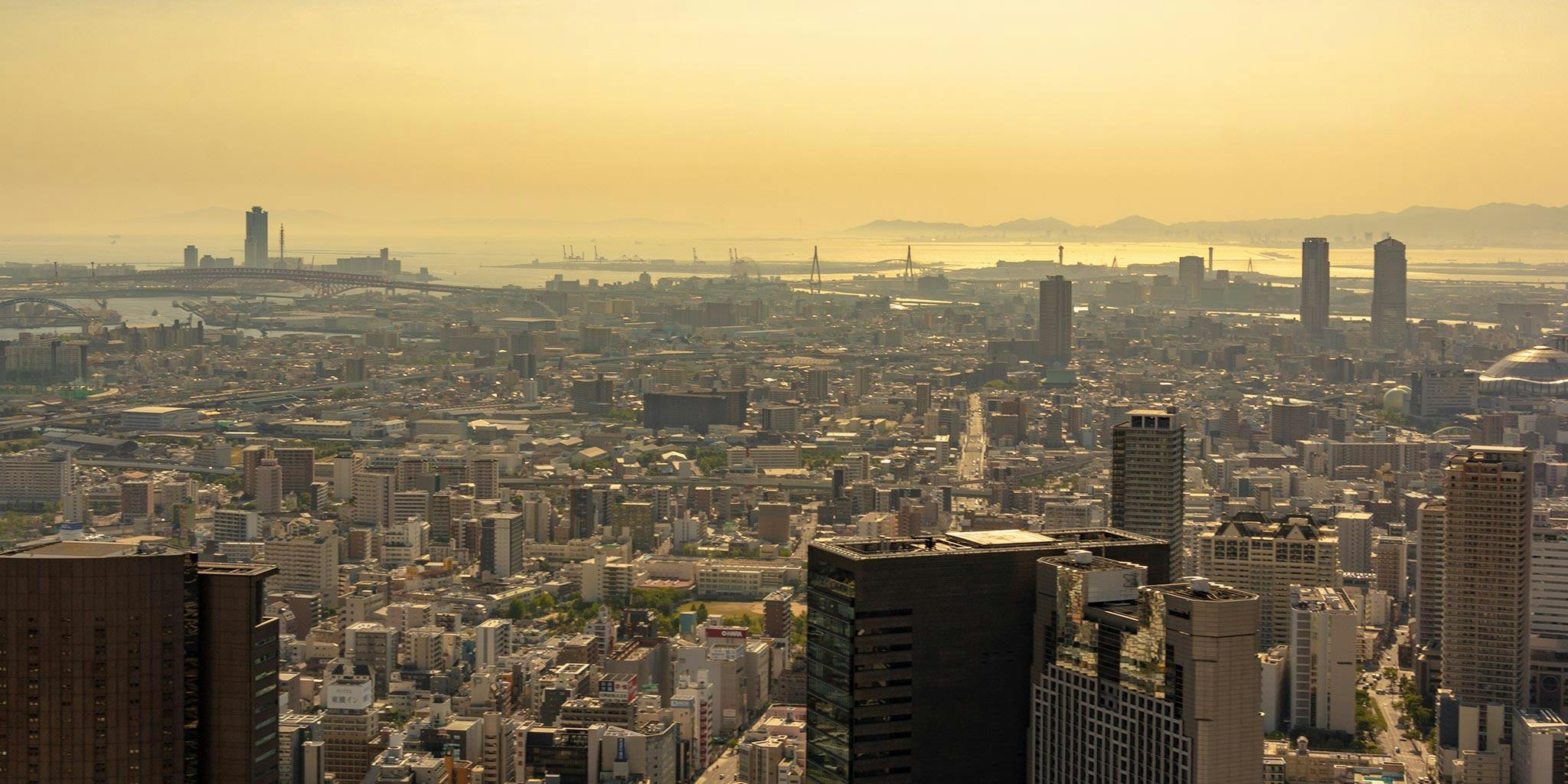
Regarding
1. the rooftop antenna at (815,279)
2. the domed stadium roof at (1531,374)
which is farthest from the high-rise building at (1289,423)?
the rooftop antenna at (815,279)

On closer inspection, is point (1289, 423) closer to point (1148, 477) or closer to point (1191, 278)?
point (1148, 477)

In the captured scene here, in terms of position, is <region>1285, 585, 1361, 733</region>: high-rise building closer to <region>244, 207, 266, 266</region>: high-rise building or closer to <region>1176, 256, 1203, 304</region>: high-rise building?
<region>1176, 256, 1203, 304</region>: high-rise building

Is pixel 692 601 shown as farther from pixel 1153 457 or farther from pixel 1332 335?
pixel 1332 335

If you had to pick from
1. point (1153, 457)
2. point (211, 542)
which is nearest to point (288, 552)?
point (211, 542)

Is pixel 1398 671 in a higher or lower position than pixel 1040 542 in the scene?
lower

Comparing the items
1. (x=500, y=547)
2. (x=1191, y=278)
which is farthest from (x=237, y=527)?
(x=1191, y=278)

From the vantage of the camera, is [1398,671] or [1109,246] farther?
[1109,246]
